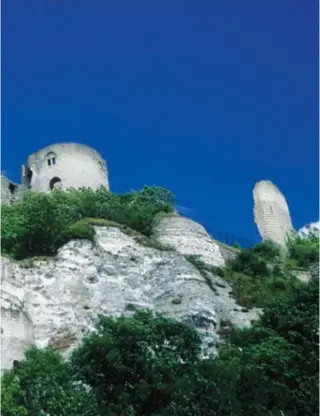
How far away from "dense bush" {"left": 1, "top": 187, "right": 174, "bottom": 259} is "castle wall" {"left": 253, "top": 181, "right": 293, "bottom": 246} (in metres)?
15.8

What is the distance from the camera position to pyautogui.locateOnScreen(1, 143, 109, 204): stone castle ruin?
49844mm

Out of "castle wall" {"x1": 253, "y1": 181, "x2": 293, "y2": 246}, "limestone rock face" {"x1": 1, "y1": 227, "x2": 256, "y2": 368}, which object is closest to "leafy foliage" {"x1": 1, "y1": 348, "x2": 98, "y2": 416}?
"limestone rock face" {"x1": 1, "y1": 227, "x2": 256, "y2": 368}

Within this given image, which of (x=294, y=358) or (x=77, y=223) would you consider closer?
(x=294, y=358)

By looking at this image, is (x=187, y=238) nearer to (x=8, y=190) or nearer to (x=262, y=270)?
(x=262, y=270)

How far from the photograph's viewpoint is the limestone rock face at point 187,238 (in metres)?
36.4

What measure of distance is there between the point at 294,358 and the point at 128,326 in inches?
189

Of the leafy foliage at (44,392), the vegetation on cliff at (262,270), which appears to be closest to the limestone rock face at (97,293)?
the vegetation on cliff at (262,270)

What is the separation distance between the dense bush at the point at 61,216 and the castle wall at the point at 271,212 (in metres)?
15.8

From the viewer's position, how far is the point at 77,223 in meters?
33.3

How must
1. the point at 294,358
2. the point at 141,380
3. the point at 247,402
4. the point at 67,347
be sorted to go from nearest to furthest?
the point at 141,380 < the point at 247,402 < the point at 294,358 < the point at 67,347

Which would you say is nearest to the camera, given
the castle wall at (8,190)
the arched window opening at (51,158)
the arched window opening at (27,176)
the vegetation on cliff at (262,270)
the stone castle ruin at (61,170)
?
the vegetation on cliff at (262,270)

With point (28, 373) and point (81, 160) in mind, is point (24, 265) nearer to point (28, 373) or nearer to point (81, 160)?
point (28, 373)

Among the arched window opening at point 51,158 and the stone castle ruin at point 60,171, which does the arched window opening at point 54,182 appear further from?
the arched window opening at point 51,158

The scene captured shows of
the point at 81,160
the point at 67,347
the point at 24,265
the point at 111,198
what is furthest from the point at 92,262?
the point at 81,160
